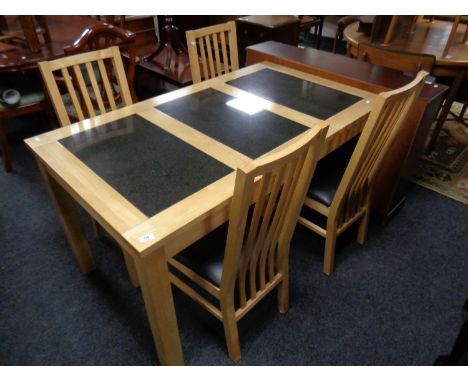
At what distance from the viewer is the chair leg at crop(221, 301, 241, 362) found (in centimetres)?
117

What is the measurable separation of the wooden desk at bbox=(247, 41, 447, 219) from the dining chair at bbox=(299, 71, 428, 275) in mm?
216

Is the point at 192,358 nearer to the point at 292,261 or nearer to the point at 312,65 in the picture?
the point at 292,261

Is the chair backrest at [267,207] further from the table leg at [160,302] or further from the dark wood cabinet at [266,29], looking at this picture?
the dark wood cabinet at [266,29]

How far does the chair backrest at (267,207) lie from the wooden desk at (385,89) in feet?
2.83

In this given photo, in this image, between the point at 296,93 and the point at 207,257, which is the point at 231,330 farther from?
the point at 296,93

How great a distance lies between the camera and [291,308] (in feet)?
4.99

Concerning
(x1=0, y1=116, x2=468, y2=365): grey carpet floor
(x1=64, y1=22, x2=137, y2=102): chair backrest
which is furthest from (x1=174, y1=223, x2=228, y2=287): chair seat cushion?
(x1=64, y1=22, x2=137, y2=102): chair backrest

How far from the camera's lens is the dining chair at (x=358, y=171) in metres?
1.21

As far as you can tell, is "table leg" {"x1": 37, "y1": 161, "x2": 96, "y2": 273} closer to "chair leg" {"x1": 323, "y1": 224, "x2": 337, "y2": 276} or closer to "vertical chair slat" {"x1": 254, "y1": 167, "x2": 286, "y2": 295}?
"vertical chair slat" {"x1": 254, "y1": 167, "x2": 286, "y2": 295}

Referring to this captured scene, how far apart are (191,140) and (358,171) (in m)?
0.68

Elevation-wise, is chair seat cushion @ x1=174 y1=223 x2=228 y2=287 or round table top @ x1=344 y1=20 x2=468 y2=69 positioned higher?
round table top @ x1=344 y1=20 x2=468 y2=69

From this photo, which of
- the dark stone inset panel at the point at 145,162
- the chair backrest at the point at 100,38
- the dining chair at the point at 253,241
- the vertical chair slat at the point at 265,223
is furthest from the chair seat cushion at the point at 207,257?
the chair backrest at the point at 100,38
